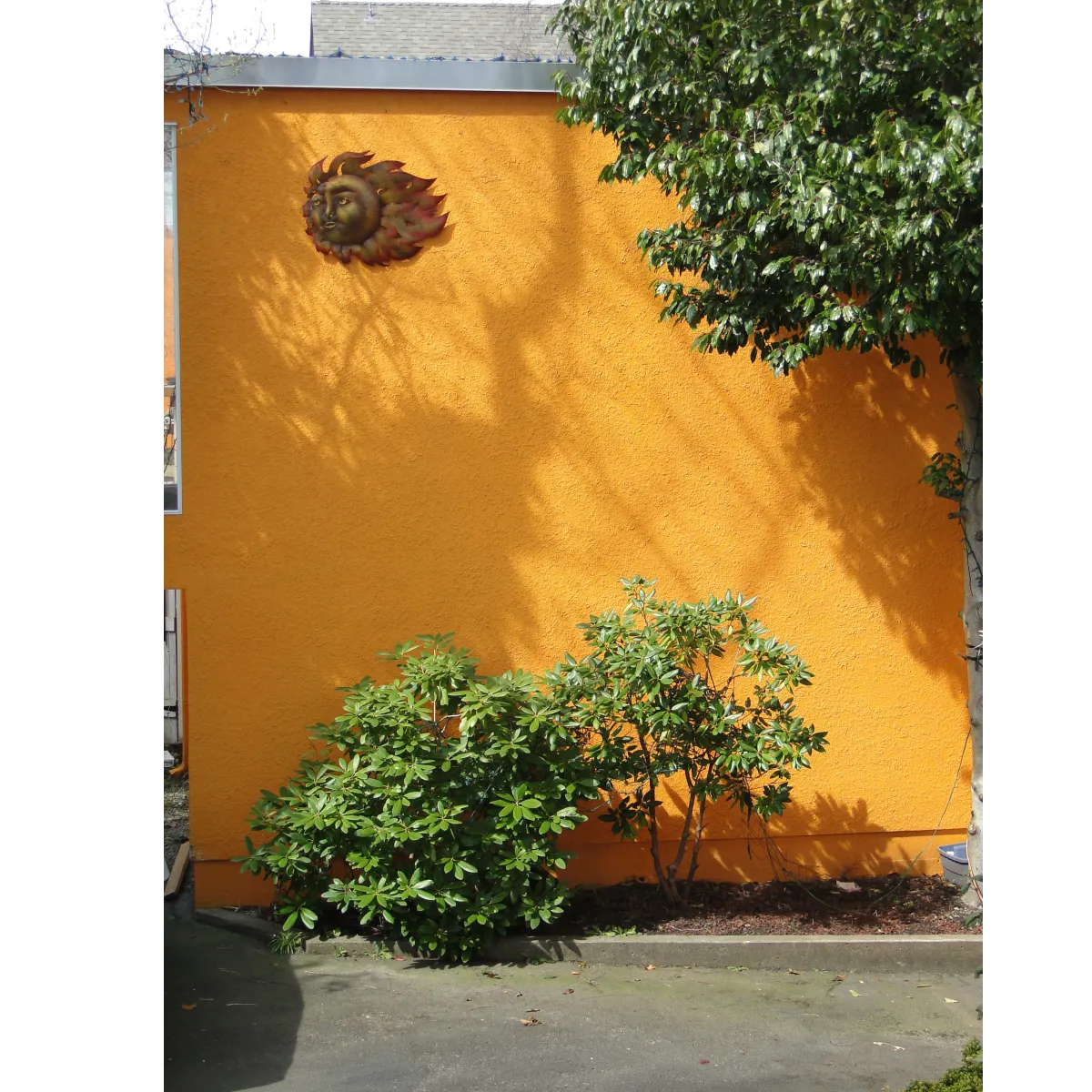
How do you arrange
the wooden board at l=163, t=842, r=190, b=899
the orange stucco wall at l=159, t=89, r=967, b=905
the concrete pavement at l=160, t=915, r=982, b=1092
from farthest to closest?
1. the wooden board at l=163, t=842, r=190, b=899
2. the orange stucco wall at l=159, t=89, r=967, b=905
3. the concrete pavement at l=160, t=915, r=982, b=1092

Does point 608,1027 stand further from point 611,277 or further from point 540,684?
point 611,277

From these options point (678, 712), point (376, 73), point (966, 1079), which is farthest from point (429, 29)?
point (966, 1079)

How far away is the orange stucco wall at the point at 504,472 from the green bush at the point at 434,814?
46cm

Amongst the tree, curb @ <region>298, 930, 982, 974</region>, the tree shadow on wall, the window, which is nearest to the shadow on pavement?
curb @ <region>298, 930, 982, 974</region>

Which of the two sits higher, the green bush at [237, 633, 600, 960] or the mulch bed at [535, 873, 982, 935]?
the green bush at [237, 633, 600, 960]

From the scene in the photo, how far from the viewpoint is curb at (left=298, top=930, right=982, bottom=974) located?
495 cm

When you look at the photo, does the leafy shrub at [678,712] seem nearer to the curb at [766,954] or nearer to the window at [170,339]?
the curb at [766,954]

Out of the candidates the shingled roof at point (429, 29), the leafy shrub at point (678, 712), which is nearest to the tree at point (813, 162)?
the leafy shrub at point (678, 712)

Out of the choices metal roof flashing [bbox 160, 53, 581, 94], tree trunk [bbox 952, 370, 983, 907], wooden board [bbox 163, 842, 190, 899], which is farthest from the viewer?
wooden board [bbox 163, 842, 190, 899]

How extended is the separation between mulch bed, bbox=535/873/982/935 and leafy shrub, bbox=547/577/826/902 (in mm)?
182

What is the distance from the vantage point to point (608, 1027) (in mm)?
4316

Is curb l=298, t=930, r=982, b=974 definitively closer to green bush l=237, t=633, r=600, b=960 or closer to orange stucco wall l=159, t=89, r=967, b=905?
green bush l=237, t=633, r=600, b=960
